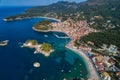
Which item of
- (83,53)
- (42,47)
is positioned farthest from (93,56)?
(42,47)

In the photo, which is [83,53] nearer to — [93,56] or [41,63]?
[93,56]

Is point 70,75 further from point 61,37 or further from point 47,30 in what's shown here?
point 47,30

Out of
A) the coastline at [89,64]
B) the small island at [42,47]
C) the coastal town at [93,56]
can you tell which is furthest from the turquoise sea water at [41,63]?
the coastal town at [93,56]

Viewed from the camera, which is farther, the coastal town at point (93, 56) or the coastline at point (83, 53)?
the coastal town at point (93, 56)

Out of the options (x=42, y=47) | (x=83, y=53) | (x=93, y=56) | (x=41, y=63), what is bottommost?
(x=83, y=53)

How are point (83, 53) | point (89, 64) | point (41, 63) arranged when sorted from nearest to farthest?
point (89, 64) → point (41, 63) → point (83, 53)

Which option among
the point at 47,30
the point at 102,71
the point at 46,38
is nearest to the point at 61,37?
the point at 46,38

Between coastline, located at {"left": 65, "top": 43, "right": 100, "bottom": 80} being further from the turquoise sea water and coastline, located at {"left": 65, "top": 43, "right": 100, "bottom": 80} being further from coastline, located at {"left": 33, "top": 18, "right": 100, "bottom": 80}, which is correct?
the turquoise sea water

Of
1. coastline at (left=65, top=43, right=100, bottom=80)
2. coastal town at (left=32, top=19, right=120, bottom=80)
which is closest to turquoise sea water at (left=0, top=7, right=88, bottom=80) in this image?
coastline at (left=65, top=43, right=100, bottom=80)

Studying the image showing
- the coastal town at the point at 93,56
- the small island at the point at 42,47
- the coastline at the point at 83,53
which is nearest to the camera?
the coastline at the point at 83,53

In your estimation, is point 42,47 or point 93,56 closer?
point 93,56

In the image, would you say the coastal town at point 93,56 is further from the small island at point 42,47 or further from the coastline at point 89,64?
the small island at point 42,47
